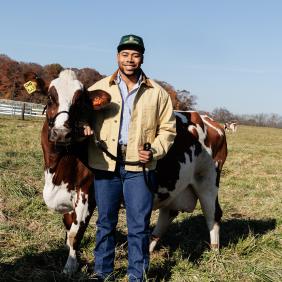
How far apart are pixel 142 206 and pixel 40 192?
4335 millimetres

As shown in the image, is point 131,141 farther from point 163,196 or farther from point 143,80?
point 163,196

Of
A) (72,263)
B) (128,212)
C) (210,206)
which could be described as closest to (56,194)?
(72,263)

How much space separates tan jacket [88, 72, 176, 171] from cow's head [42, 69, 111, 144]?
0.11m

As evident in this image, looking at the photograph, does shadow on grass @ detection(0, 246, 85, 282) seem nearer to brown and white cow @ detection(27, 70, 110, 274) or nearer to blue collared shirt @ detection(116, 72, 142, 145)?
brown and white cow @ detection(27, 70, 110, 274)

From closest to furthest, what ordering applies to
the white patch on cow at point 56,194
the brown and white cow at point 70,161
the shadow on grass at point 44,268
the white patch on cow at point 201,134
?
1. the brown and white cow at point 70,161
2. the shadow on grass at point 44,268
3. the white patch on cow at point 56,194
4. the white patch on cow at point 201,134

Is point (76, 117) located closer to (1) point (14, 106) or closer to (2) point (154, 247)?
(2) point (154, 247)

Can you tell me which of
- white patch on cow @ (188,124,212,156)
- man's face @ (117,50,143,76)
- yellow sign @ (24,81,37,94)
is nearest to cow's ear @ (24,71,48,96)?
yellow sign @ (24,81,37,94)

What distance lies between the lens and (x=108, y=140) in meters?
3.78

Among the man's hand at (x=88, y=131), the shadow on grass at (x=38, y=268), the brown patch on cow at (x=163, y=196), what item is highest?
the man's hand at (x=88, y=131)

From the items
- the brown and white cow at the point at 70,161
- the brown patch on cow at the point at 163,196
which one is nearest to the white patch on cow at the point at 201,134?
the brown patch on cow at the point at 163,196

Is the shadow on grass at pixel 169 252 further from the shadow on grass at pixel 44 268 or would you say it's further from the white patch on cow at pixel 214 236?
the white patch on cow at pixel 214 236

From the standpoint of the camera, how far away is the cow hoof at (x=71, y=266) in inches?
176

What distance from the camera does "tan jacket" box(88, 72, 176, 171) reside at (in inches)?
146

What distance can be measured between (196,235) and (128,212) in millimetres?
2736
